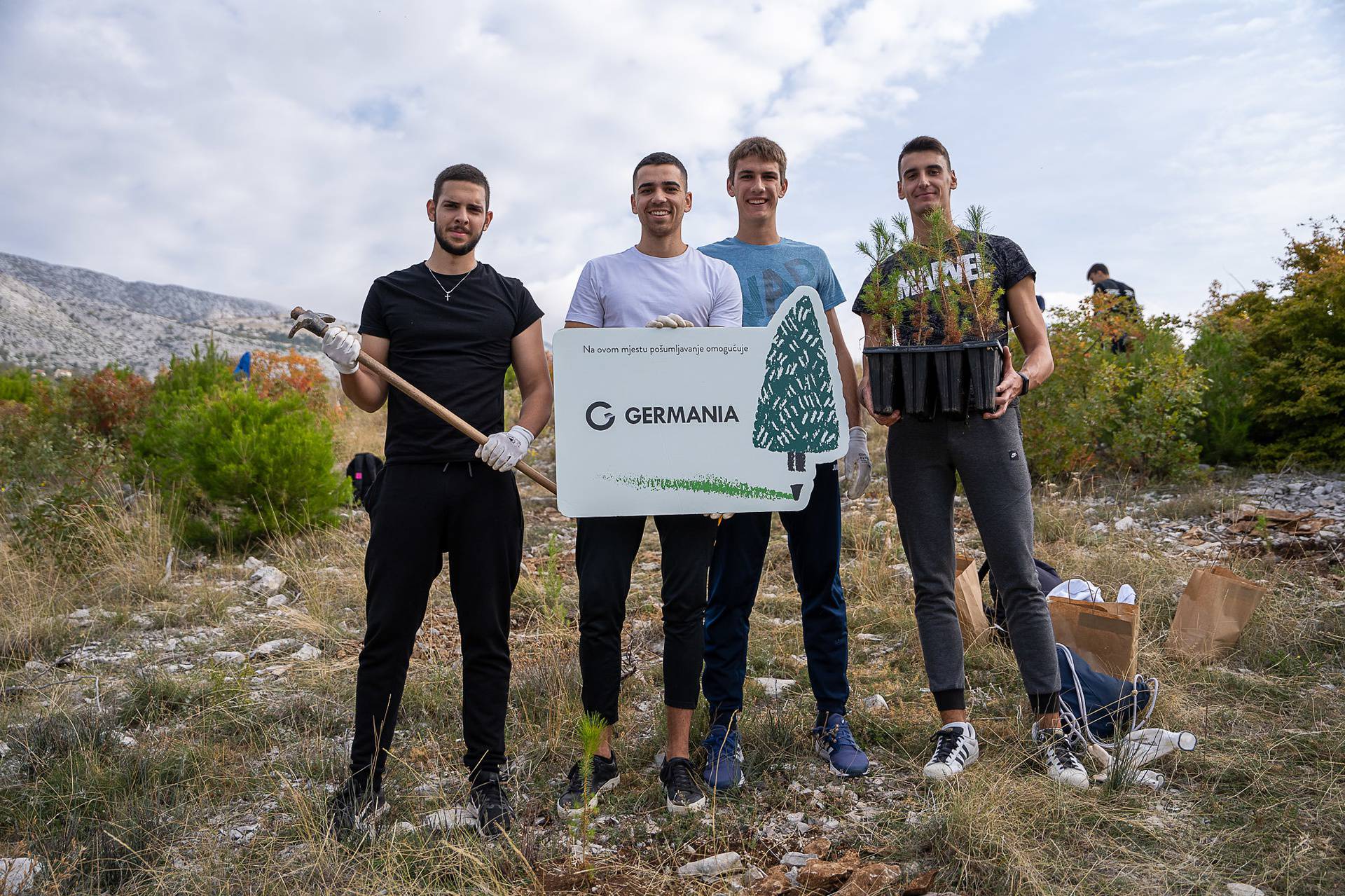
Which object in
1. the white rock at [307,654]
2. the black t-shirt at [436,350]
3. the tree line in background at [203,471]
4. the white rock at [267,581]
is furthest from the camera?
the tree line in background at [203,471]

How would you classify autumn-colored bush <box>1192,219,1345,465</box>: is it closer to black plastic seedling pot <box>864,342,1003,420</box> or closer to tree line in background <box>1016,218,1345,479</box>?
tree line in background <box>1016,218,1345,479</box>

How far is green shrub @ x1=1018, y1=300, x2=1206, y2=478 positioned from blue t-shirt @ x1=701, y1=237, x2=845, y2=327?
5.72 meters

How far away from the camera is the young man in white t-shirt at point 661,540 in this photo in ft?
9.52

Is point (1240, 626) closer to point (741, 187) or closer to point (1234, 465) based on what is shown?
point (741, 187)

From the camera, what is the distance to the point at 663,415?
300 centimetres

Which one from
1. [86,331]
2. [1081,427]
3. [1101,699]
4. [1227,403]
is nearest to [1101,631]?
[1101,699]

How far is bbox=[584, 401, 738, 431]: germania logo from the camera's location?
2.96m

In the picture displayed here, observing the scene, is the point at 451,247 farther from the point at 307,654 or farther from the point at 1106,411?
the point at 1106,411

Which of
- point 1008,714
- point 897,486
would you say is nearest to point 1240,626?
point 1008,714

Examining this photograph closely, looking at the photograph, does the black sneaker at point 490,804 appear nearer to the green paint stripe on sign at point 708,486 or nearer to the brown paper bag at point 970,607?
the green paint stripe on sign at point 708,486

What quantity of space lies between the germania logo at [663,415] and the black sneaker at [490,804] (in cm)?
130

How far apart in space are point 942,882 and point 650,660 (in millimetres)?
2325

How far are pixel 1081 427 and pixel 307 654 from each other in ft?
23.6

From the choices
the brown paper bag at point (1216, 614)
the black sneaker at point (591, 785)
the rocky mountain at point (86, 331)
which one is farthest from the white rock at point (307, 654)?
the rocky mountain at point (86, 331)
